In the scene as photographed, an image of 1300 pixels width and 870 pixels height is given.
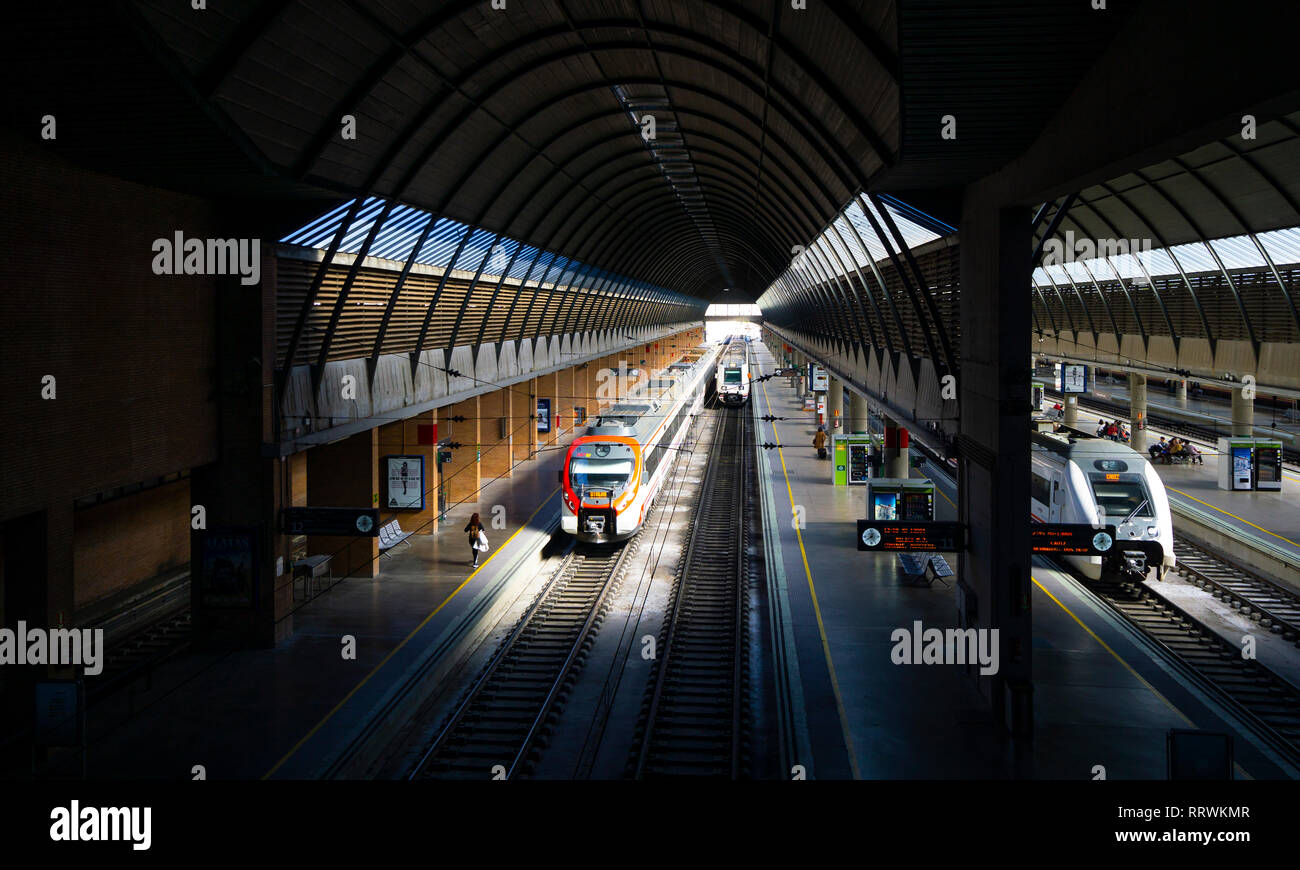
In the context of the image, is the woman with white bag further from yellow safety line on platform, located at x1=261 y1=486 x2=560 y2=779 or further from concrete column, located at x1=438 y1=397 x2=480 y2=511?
concrete column, located at x1=438 y1=397 x2=480 y2=511

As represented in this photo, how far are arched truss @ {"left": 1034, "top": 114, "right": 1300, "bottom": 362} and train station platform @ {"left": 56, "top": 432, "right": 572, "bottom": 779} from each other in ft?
39.6

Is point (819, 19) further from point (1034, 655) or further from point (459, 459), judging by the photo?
point (459, 459)

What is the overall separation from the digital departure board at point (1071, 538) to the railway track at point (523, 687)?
7.80 meters

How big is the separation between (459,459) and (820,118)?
19.0 meters

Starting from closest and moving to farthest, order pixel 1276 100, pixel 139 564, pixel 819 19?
pixel 1276 100 < pixel 819 19 < pixel 139 564

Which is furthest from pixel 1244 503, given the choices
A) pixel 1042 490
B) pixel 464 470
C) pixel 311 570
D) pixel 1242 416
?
pixel 311 570

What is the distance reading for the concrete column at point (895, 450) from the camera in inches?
1084

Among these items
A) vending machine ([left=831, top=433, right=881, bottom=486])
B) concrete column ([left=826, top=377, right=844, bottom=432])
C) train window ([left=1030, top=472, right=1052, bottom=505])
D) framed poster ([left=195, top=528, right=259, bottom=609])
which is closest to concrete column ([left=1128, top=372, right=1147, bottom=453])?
concrete column ([left=826, top=377, right=844, bottom=432])

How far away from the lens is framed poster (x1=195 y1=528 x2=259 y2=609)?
15492mm

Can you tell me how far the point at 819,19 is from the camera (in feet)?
38.9

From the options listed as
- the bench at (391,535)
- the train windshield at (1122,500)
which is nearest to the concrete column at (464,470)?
the bench at (391,535)

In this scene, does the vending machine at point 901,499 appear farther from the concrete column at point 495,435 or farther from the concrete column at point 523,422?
the concrete column at point 523,422

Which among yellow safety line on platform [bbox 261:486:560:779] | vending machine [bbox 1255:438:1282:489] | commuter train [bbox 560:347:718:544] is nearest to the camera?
yellow safety line on platform [bbox 261:486:560:779]
